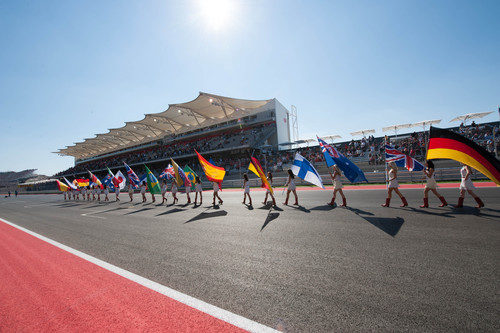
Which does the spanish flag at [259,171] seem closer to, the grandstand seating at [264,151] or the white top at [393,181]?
the white top at [393,181]

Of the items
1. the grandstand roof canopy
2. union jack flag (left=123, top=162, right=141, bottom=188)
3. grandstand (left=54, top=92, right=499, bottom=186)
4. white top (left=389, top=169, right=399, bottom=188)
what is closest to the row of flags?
white top (left=389, top=169, right=399, bottom=188)

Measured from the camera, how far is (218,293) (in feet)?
9.48

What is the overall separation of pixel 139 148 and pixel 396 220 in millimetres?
58645

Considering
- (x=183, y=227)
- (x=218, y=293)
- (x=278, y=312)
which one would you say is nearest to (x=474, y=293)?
(x=278, y=312)

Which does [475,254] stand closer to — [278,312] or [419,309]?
[419,309]

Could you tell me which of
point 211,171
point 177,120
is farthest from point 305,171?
point 177,120

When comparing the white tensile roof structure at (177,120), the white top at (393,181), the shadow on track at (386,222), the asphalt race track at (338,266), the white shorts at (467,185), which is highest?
the white tensile roof structure at (177,120)

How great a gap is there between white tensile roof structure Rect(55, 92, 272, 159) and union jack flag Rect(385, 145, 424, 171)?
26351 millimetres

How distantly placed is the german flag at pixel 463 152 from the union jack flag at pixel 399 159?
2.00 metres

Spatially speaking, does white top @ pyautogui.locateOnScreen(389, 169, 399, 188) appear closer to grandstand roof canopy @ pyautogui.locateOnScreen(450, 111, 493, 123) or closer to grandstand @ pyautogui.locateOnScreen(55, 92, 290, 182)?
grandstand roof canopy @ pyautogui.locateOnScreen(450, 111, 493, 123)

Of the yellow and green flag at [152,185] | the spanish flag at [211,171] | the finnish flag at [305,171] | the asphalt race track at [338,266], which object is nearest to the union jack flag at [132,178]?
the yellow and green flag at [152,185]

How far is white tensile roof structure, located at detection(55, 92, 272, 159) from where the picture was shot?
34062mm

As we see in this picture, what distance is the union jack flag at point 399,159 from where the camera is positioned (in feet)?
27.7

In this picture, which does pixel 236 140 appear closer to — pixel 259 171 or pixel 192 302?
pixel 259 171
